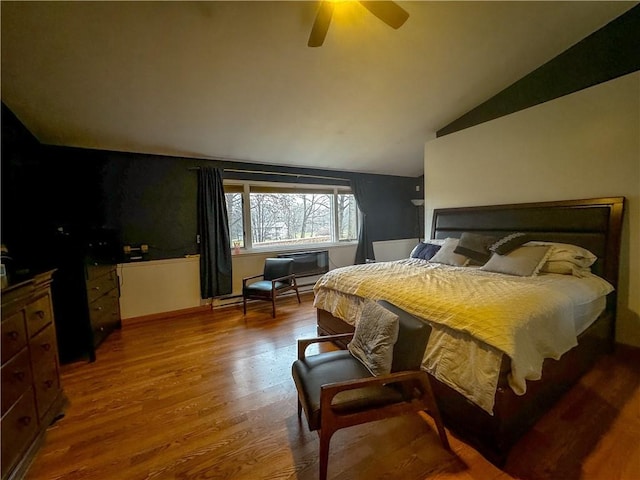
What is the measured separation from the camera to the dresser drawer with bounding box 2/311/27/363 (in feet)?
4.51

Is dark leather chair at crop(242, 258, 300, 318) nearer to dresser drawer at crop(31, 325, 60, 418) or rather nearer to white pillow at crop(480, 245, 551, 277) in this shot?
dresser drawer at crop(31, 325, 60, 418)

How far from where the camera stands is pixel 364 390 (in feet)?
4.70

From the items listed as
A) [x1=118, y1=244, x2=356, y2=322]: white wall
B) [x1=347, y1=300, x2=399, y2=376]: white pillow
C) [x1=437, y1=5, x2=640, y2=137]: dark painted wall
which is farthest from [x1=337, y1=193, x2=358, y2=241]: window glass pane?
[x1=347, y1=300, x2=399, y2=376]: white pillow

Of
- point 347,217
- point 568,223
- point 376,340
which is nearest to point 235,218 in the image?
point 347,217

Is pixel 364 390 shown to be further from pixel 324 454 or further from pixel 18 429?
pixel 18 429

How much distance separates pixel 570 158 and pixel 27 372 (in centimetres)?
464

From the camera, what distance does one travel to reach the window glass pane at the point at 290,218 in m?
4.66

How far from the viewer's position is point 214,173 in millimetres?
4047

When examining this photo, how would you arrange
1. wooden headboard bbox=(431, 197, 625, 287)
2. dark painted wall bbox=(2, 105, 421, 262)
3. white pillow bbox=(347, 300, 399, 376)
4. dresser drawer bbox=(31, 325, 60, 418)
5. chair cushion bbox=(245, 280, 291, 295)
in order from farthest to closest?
chair cushion bbox=(245, 280, 291, 295)
dark painted wall bbox=(2, 105, 421, 262)
wooden headboard bbox=(431, 197, 625, 287)
dresser drawer bbox=(31, 325, 60, 418)
white pillow bbox=(347, 300, 399, 376)

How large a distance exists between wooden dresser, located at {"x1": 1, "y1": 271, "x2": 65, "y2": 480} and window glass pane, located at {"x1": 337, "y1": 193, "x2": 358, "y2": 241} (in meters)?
4.38

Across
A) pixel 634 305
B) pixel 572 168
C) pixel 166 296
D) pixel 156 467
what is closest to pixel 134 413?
pixel 156 467

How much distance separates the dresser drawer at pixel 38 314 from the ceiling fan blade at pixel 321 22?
249 centimetres

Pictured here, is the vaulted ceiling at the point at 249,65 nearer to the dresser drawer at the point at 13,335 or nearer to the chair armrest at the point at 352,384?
the dresser drawer at the point at 13,335

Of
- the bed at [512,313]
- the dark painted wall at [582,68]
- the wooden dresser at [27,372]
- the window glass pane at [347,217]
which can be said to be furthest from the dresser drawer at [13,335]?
the dark painted wall at [582,68]
